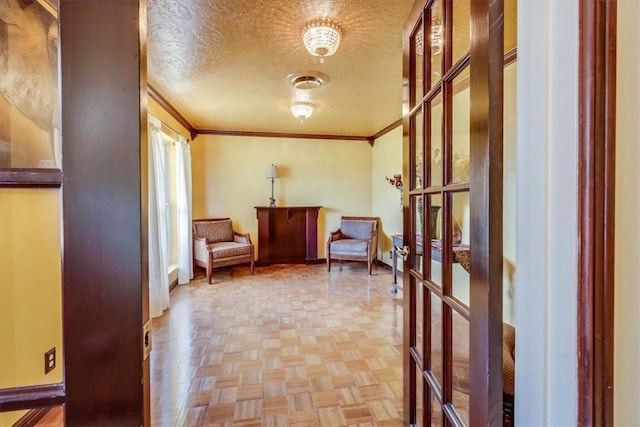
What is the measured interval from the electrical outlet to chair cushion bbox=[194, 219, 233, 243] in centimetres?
433

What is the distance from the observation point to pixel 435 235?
3.64 ft

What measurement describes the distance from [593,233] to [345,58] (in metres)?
2.49

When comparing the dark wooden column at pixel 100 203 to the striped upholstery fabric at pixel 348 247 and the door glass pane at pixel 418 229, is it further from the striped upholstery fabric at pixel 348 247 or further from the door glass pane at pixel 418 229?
the striped upholstery fabric at pixel 348 247

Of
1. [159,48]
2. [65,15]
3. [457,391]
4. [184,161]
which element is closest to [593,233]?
[457,391]

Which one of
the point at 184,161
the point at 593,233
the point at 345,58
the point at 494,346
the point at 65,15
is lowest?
the point at 494,346

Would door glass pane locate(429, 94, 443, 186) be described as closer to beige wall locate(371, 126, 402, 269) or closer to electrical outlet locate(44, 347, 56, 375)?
electrical outlet locate(44, 347, 56, 375)

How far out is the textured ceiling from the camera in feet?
6.28

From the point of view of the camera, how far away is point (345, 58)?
8.41ft

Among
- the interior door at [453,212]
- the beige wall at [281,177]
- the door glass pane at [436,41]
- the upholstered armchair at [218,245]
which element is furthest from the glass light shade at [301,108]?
the door glass pane at [436,41]

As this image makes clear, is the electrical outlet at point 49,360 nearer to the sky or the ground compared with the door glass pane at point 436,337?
nearer to the sky

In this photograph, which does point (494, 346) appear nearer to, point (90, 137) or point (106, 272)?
point (106, 272)

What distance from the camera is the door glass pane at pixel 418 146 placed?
4.08ft

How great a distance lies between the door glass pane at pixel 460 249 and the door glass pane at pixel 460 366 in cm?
7

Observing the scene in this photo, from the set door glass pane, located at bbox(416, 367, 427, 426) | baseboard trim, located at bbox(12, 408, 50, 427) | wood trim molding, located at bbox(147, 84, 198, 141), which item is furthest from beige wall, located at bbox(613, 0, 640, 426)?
wood trim molding, located at bbox(147, 84, 198, 141)
